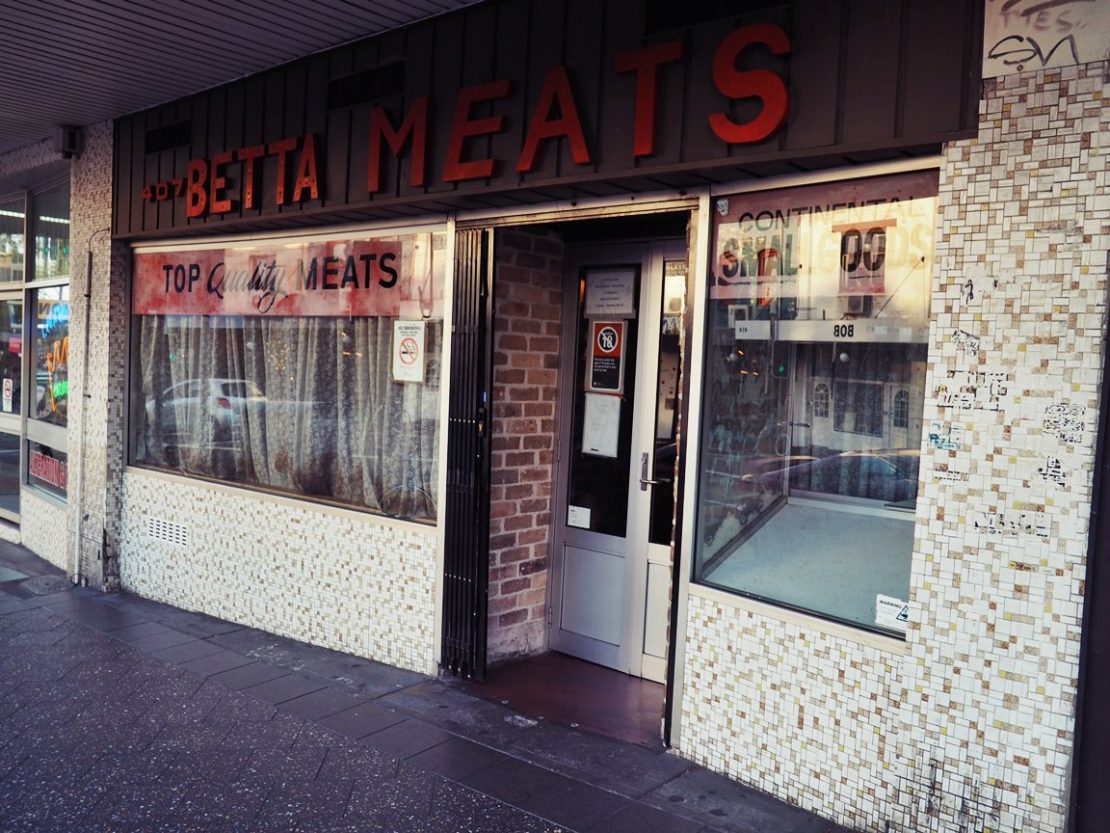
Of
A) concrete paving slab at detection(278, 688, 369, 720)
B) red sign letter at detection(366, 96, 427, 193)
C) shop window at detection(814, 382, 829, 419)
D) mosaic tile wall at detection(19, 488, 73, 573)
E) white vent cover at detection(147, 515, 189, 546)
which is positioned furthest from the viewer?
mosaic tile wall at detection(19, 488, 73, 573)

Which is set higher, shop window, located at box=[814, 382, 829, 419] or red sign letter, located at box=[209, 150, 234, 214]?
red sign letter, located at box=[209, 150, 234, 214]

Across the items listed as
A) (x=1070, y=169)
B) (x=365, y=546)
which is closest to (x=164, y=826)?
(x=365, y=546)

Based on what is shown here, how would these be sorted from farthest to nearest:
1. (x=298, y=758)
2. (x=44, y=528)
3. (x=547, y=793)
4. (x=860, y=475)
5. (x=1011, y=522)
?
(x=44, y=528)
(x=298, y=758)
(x=547, y=793)
(x=860, y=475)
(x=1011, y=522)

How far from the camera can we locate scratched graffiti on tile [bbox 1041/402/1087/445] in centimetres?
298

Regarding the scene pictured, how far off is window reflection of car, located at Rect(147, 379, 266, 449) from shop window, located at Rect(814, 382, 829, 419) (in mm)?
3846

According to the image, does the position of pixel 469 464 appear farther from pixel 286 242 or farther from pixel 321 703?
pixel 286 242

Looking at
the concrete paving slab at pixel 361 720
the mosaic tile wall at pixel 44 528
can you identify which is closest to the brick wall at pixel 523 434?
the concrete paving slab at pixel 361 720

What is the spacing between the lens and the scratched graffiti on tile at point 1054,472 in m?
3.01

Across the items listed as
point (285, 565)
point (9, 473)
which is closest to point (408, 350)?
point (285, 565)

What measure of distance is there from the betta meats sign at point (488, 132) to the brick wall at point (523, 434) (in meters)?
0.62

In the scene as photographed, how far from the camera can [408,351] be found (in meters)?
5.38

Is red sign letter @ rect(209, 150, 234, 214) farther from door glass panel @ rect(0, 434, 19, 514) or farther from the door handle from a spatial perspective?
door glass panel @ rect(0, 434, 19, 514)

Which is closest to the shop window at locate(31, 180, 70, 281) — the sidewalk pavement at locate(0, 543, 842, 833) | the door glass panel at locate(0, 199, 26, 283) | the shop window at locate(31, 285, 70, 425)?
the shop window at locate(31, 285, 70, 425)

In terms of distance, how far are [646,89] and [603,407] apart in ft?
6.41
